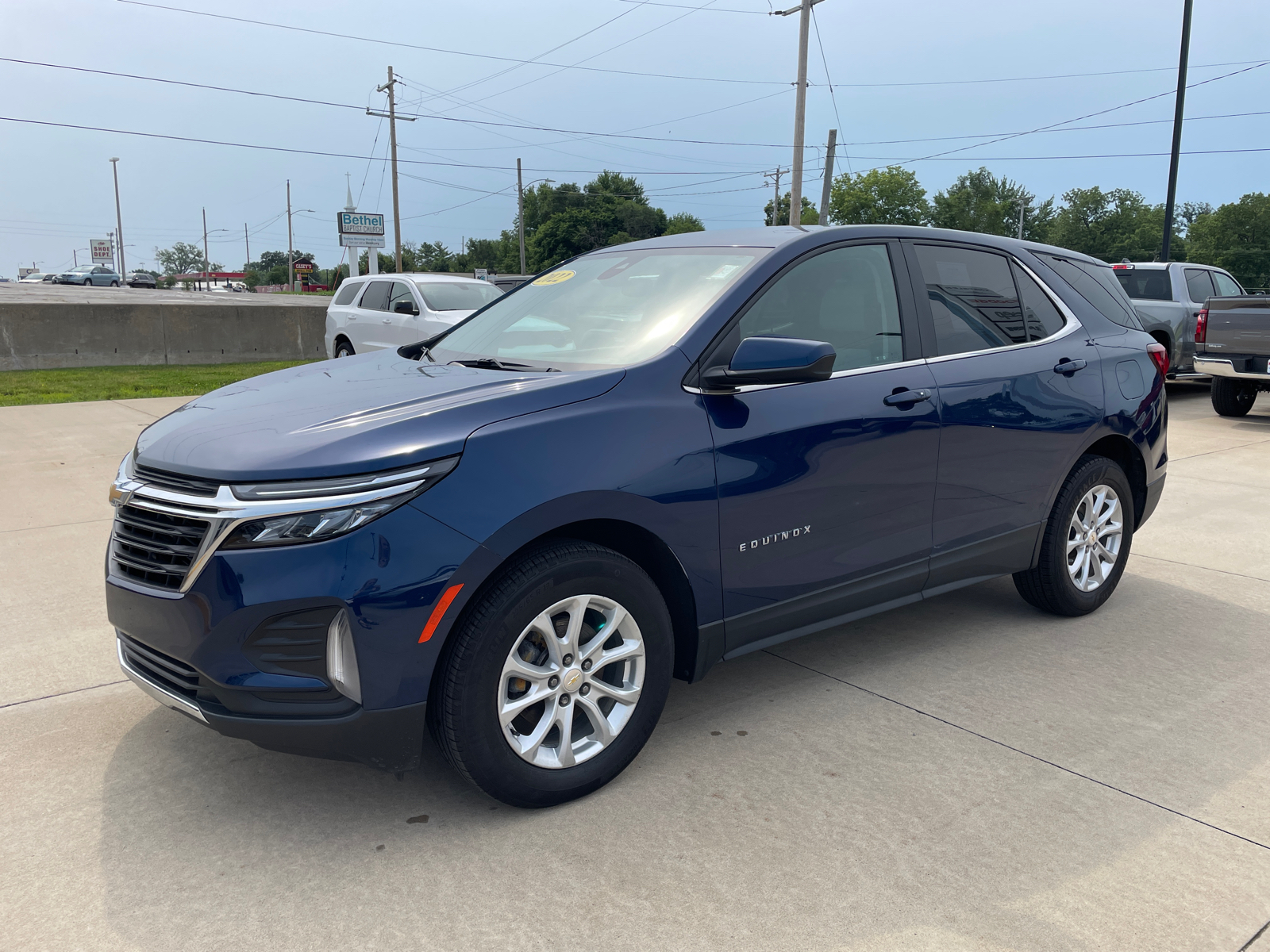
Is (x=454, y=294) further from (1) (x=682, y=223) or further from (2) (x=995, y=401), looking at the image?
(1) (x=682, y=223)

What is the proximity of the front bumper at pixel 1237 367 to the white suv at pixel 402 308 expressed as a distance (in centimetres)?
896

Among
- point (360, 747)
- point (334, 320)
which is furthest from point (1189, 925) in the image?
point (334, 320)

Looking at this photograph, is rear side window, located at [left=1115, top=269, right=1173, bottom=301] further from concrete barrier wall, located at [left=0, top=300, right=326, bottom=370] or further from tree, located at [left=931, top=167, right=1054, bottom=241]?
tree, located at [left=931, top=167, right=1054, bottom=241]

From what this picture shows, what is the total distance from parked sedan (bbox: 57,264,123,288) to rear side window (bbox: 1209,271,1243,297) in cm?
6268

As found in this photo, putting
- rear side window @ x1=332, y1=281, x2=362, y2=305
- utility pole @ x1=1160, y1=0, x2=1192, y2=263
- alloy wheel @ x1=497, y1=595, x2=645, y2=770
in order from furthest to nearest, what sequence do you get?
1. utility pole @ x1=1160, y1=0, x2=1192, y2=263
2. rear side window @ x1=332, y1=281, x2=362, y2=305
3. alloy wheel @ x1=497, y1=595, x2=645, y2=770

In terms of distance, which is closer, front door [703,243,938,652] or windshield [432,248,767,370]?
front door [703,243,938,652]

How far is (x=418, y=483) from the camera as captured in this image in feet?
8.40

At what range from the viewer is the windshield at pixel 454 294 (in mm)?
13305

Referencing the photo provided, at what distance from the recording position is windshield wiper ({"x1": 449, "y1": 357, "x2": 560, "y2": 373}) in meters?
3.31

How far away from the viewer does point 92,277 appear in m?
62.4

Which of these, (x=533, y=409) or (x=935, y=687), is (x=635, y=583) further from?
(x=935, y=687)

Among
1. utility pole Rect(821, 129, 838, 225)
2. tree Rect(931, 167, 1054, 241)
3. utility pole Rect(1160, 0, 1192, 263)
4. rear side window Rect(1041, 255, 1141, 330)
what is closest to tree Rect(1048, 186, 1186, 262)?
tree Rect(931, 167, 1054, 241)

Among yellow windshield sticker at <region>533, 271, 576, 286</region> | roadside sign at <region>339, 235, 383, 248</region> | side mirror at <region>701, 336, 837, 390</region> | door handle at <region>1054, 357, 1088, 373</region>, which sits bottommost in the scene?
door handle at <region>1054, 357, 1088, 373</region>

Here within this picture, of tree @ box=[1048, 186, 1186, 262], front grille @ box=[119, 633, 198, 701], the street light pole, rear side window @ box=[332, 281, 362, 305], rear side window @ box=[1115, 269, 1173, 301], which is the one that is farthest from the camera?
tree @ box=[1048, 186, 1186, 262]
